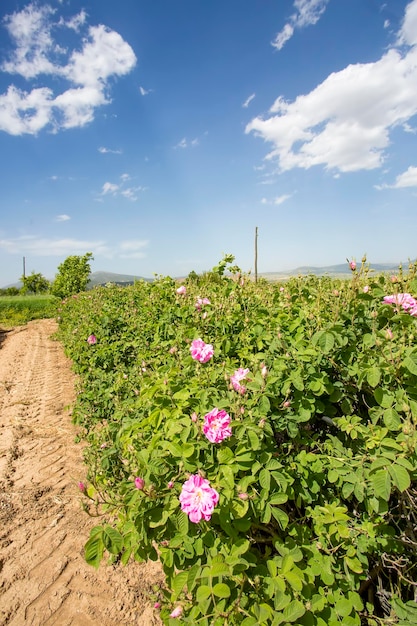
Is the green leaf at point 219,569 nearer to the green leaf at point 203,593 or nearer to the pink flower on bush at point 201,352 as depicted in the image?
the green leaf at point 203,593

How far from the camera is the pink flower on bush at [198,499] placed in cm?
116

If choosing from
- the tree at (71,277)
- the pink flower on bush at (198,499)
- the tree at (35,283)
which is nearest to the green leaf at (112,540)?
the pink flower on bush at (198,499)

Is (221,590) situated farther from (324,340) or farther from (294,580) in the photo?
(324,340)

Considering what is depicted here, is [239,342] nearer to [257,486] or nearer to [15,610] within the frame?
[257,486]

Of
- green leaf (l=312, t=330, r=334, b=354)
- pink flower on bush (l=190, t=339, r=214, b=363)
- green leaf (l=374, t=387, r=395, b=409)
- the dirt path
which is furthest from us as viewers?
the dirt path

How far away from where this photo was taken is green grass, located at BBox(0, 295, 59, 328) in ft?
57.5

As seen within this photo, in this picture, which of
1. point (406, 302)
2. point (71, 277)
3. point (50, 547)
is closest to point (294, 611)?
point (406, 302)

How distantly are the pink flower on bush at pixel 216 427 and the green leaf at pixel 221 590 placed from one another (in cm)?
46

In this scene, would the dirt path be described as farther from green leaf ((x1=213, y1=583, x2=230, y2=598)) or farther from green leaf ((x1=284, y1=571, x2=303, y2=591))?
green leaf ((x1=284, y1=571, x2=303, y2=591))

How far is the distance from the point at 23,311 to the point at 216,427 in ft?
72.5

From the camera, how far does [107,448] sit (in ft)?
6.93

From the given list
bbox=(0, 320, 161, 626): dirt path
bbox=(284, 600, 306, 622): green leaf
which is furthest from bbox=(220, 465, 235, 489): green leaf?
bbox=(0, 320, 161, 626): dirt path

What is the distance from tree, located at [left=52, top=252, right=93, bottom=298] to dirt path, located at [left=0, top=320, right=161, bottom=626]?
51.5ft

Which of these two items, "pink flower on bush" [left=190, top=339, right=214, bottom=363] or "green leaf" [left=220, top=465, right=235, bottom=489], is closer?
"green leaf" [left=220, top=465, right=235, bottom=489]
